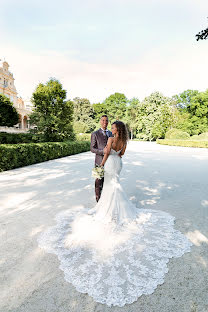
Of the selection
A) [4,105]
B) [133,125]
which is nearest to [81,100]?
[133,125]

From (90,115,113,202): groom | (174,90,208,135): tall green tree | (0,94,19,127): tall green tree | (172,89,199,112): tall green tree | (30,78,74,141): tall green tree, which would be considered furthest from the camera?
(172,89,199,112): tall green tree

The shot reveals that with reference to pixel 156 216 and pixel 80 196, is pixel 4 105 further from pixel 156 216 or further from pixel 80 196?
pixel 156 216

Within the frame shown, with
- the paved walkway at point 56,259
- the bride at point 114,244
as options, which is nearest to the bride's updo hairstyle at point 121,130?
the bride at point 114,244

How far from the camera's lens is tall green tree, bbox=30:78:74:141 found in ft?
52.9

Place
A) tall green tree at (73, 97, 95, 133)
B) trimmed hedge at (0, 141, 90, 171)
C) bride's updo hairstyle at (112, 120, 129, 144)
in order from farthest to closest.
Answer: tall green tree at (73, 97, 95, 133), trimmed hedge at (0, 141, 90, 171), bride's updo hairstyle at (112, 120, 129, 144)

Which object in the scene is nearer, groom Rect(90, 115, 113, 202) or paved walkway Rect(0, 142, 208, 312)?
paved walkway Rect(0, 142, 208, 312)

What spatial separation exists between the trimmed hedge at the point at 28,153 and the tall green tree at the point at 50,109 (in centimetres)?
177

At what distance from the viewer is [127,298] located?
6.62ft

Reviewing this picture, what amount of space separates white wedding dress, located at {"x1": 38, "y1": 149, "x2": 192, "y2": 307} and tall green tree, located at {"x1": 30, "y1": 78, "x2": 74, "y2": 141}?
12843 millimetres

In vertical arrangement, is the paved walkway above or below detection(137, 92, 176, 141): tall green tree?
below

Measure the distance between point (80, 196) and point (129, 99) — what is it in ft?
231

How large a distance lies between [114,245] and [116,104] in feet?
230

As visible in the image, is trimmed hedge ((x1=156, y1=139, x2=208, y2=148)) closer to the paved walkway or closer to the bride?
the paved walkway

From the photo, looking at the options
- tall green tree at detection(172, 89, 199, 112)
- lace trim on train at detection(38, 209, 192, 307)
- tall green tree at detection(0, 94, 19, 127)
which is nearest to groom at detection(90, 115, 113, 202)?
lace trim on train at detection(38, 209, 192, 307)
